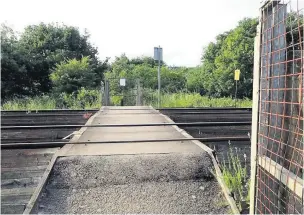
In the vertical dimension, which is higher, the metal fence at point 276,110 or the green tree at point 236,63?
the green tree at point 236,63

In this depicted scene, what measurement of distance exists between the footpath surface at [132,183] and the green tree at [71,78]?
392 inches

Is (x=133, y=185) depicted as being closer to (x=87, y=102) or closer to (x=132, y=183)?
(x=132, y=183)

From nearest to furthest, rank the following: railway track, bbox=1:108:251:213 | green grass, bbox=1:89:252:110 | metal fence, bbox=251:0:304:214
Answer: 1. metal fence, bbox=251:0:304:214
2. railway track, bbox=1:108:251:213
3. green grass, bbox=1:89:252:110

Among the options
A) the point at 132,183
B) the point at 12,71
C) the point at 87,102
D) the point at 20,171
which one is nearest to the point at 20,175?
the point at 20,171

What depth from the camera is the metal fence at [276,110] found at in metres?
1.53

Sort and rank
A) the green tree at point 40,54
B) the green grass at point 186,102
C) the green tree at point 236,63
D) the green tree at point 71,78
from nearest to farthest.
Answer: the green grass at point 186,102, the green tree at point 71,78, the green tree at point 40,54, the green tree at point 236,63

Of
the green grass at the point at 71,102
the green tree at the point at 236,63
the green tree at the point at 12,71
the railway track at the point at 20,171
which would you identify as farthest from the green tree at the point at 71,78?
the railway track at the point at 20,171

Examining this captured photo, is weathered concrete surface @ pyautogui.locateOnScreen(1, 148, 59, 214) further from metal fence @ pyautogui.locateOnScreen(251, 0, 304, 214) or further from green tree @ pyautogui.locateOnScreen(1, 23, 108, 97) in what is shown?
green tree @ pyautogui.locateOnScreen(1, 23, 108, 97)

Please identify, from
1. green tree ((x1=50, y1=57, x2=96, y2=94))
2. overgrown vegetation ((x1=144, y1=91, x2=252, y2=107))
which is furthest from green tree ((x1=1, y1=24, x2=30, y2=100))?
overgrown vegetation ((x1=144, y1=91, x2=252, y2=107))

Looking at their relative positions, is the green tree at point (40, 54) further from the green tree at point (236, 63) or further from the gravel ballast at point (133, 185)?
the gravel ballast at point (133, 185)

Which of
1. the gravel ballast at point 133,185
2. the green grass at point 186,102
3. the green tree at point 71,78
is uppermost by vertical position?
the green tree at point 71,78

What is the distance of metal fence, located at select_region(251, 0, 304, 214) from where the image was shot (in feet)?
5.03

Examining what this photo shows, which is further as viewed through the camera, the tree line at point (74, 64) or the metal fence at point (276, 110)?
the tree line at point (74, 64)

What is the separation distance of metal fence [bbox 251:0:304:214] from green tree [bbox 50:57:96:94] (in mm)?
12040
